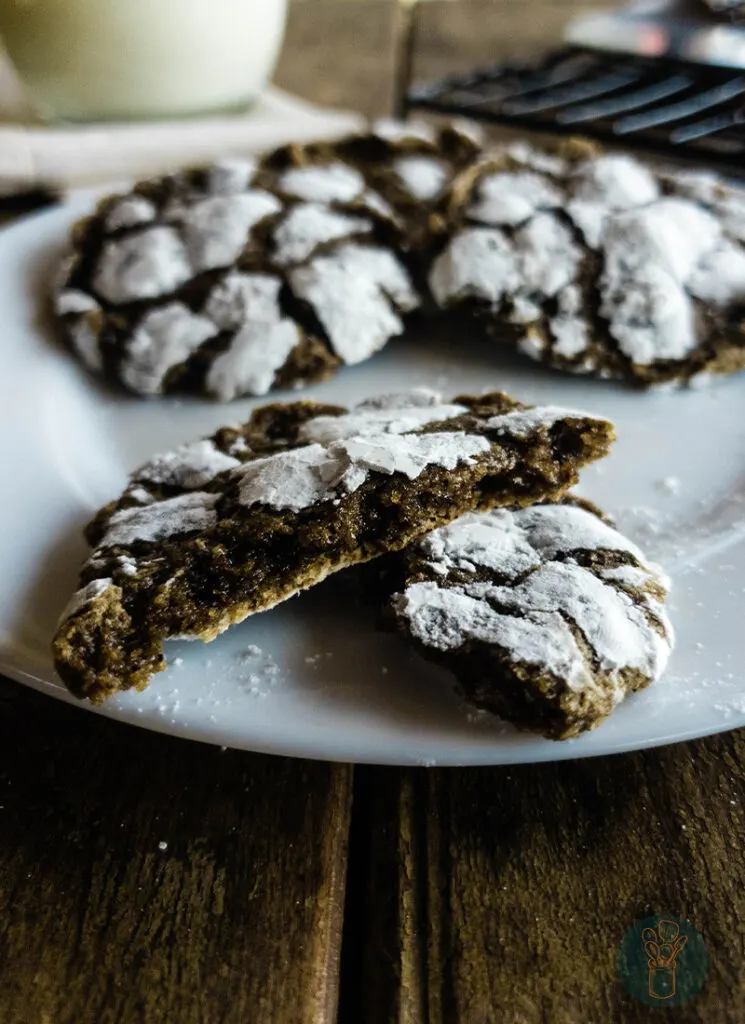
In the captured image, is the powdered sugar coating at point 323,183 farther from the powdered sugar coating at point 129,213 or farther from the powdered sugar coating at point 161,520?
the powdered sugar coating at point 161,520

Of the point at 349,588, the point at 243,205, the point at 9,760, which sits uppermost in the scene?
the point at 243,205

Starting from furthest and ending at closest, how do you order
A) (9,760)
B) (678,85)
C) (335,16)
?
(335,16)
(678,85)
(9,760)

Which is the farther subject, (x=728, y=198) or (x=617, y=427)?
(x=728, y=198)

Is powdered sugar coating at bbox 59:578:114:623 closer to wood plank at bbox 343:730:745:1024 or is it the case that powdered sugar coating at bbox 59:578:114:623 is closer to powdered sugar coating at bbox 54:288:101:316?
wood plank at bbox 343:730:745:1024

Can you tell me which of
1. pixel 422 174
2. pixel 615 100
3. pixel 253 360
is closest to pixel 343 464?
pixel 253 360

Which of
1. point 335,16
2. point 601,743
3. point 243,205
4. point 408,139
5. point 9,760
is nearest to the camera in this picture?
point 601,743

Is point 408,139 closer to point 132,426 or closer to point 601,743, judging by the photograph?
point 132,426

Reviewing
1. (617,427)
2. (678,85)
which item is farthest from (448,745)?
(678,85)
